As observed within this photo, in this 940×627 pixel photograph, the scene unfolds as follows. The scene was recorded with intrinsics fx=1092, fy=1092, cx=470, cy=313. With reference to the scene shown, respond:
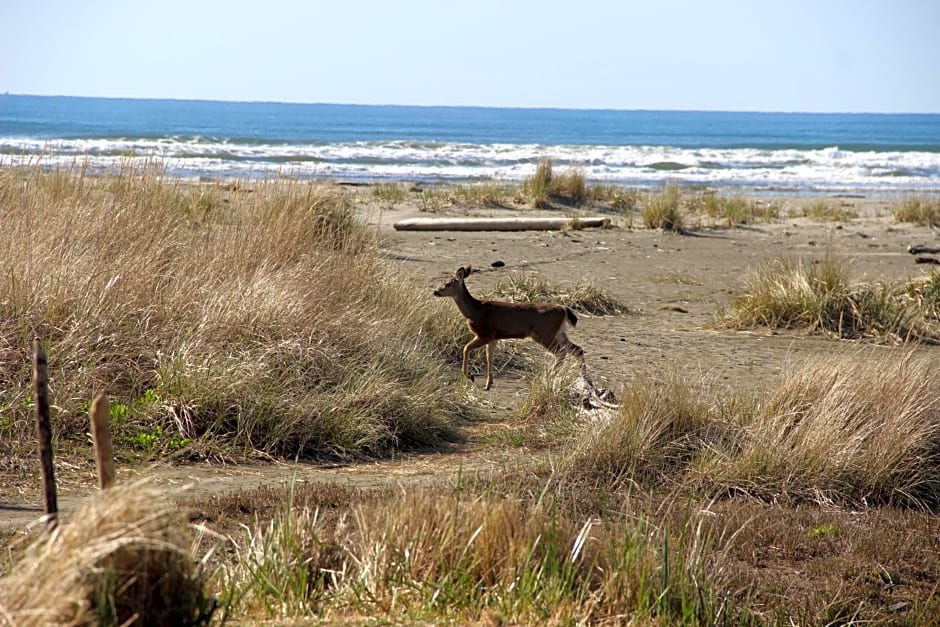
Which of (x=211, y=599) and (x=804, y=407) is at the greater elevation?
(x=211, y=599)

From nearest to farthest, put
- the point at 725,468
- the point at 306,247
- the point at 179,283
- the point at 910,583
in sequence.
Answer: the point at 910,583
the point at 725,468
the point at 179,283
the point at 306,247

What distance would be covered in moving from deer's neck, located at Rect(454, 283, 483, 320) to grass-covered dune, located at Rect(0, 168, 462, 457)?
42 cm

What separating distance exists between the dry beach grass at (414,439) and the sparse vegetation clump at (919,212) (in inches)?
424

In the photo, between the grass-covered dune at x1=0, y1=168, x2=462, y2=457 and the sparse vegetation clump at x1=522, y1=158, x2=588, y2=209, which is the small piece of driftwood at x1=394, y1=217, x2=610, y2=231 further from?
the grass-covered dune at x1=0, y1=168, x2=462, y2=457

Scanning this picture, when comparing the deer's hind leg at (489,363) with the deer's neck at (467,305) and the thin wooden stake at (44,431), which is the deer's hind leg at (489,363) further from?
the thin wooden stake at (44,431)

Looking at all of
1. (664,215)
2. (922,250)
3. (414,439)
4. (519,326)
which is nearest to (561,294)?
(519,326)

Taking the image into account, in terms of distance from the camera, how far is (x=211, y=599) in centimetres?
333

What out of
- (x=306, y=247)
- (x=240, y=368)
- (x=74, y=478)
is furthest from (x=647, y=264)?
(x=74, y=478)

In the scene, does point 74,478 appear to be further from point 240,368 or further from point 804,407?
point 804,407

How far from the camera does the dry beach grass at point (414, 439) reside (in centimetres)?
438

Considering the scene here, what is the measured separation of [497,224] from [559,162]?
33347 mm

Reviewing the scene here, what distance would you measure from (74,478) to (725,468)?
4.08 metres

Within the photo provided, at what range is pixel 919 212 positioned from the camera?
2280 centimetres

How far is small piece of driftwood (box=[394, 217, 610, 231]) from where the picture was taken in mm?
17656
